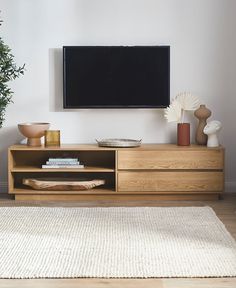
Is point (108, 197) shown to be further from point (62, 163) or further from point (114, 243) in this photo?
point (114, 243)

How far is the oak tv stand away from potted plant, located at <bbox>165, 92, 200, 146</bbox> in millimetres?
147

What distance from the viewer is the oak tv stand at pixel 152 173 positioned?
496 cm

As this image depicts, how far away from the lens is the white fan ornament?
5219 millimetres

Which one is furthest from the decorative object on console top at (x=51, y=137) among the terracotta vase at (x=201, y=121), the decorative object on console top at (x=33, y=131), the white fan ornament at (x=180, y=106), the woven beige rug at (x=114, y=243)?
the terracotta vase at (x=201, y=121)

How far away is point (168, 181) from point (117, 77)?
40.1 inches

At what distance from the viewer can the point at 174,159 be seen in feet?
16.3

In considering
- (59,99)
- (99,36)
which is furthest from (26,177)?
(99,36)

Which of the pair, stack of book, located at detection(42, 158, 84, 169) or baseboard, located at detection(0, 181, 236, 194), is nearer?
stack of book, located at detection(42, 158, 84, 169)

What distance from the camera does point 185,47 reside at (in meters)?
5.30

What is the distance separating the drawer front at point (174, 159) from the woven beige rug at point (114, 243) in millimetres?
449

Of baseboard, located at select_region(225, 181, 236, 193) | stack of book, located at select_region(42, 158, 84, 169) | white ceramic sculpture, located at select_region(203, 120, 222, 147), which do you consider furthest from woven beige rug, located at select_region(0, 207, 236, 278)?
baseboard, located at select_region(225, 181, 236, 193)

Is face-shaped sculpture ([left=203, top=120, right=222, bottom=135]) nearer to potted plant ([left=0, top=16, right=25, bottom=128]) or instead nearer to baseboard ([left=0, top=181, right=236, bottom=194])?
baseboard ([left=0, top=181, right=236, bottom=194])

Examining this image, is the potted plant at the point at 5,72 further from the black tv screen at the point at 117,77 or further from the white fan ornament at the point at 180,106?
the white fan ornament at the point at 180,106

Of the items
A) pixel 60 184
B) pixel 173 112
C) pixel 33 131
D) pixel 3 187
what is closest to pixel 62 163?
pixel 60 184
